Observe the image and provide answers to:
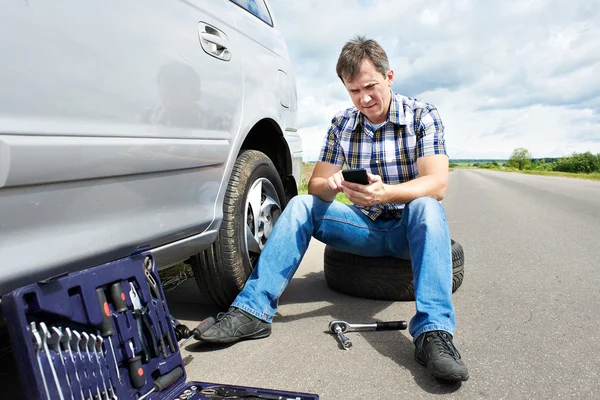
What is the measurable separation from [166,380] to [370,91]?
70.3 inches

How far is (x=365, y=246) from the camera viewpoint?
271cm

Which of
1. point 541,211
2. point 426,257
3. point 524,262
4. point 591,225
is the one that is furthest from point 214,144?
point 541,211

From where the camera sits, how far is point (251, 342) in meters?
2.27

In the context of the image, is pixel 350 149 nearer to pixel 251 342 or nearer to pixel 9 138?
pixel 251 342

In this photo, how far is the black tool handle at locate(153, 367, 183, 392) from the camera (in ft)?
5.06

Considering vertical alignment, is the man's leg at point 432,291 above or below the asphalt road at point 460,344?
above

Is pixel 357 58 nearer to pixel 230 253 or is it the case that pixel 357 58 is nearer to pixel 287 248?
pixel 287 248

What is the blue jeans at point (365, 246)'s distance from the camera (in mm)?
2109

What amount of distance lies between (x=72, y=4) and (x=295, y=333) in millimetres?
1737

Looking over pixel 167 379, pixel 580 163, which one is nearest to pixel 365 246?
pixel 167 379

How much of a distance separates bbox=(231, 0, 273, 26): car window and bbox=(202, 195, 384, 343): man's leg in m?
1.19

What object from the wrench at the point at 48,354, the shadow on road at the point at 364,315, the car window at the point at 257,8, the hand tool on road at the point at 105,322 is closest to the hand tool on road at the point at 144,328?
the hand tool on road at the point at 105,322

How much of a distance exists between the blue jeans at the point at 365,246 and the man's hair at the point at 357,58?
Answer: 0.73 m

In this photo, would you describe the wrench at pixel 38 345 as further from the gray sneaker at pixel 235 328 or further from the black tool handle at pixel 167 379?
the gray sneaker at pixel 235 328
